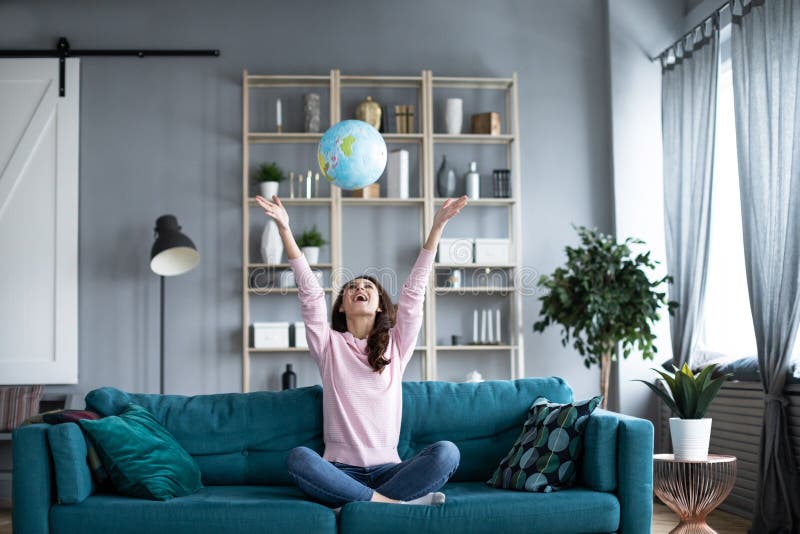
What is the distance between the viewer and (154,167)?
18.5 feet

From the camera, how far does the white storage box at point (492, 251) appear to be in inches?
219

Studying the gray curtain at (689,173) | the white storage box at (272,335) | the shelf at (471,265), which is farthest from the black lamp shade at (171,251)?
the gray curtain at (689,173)

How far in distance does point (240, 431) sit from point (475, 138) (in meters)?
2.87

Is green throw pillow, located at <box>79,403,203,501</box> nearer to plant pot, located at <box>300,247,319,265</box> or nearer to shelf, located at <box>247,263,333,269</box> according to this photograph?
shelf, located at <box>247,263,333,269</box>

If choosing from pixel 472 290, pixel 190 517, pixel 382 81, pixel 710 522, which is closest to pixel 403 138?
pixel 382 81

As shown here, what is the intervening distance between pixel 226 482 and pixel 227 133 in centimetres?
289

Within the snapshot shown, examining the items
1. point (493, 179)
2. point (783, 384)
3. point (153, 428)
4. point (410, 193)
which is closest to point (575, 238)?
point (493, 179)

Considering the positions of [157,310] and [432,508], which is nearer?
[432,508]

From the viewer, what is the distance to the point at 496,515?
287cm

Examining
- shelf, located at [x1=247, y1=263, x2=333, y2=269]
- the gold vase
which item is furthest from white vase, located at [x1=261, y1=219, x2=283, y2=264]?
the gold vase

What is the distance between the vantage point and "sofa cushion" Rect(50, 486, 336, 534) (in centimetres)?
282

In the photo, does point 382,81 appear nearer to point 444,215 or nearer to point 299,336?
point 299,336

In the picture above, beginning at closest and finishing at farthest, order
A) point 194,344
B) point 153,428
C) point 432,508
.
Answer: point 432,508, point 153,428, point 194,344

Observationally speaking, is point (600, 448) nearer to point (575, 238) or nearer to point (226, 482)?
point (226, 482)
